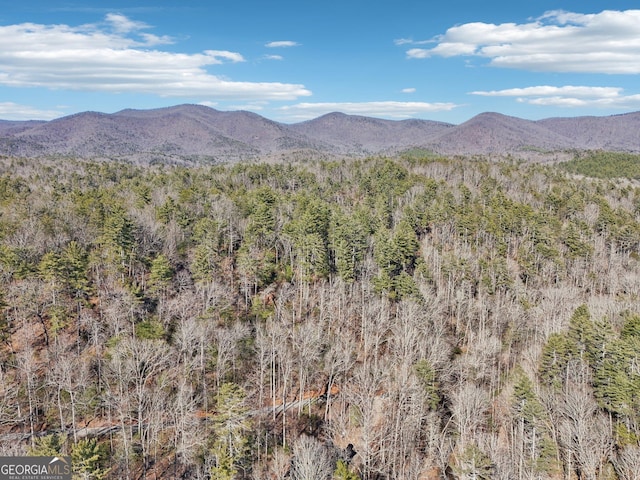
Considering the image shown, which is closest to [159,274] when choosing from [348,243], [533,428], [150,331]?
[150,331]

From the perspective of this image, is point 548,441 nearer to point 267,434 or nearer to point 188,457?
point 267,434

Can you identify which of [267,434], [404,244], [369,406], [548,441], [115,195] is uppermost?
[115,195]

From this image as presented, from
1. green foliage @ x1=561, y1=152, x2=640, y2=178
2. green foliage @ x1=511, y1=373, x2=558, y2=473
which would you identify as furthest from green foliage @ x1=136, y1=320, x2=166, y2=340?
green foliage @ x1=561, y1=152, x2=640, y2=178

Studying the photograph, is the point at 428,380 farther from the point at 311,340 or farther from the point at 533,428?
the point at 311,340

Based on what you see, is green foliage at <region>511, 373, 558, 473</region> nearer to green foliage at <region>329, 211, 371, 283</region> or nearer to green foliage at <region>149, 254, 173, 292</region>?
green foliage at <region>329, 211, 371, 283</region>

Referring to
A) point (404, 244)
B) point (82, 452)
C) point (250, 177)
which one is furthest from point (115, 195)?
point (82, 452)

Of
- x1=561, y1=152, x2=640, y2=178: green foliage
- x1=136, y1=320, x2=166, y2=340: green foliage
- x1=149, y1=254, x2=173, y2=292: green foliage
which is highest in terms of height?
x1=561, y1=152, x2=640, y2=178: green foliage

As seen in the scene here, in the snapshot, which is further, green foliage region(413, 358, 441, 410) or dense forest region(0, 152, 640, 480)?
green foliage region(413, 358, 441, 410)

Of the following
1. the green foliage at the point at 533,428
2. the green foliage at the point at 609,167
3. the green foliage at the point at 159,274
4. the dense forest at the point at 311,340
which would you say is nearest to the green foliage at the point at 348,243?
the dense forest at the point at 311,340
